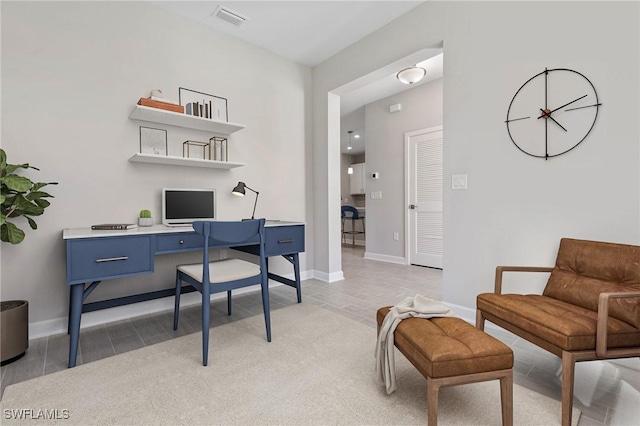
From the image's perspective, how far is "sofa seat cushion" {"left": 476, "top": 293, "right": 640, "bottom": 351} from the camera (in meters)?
1.29

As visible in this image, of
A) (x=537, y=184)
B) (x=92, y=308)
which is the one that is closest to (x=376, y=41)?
(x=537, y=184)

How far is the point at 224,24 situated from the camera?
3.02m

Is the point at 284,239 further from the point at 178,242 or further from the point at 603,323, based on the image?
the point at 603,323

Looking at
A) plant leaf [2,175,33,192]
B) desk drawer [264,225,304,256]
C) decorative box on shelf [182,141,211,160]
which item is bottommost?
desk drawer [264,225,304,256]

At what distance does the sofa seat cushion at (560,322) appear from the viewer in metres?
1.29

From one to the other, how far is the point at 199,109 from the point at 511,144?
8.53 ft

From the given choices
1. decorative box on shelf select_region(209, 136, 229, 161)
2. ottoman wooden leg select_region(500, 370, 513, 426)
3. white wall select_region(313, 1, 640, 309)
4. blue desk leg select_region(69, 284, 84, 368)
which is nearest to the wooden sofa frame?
ottoman wooden leg select_region(500, 370, 513, 426)

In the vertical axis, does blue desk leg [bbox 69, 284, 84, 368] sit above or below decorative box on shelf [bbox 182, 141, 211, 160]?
below

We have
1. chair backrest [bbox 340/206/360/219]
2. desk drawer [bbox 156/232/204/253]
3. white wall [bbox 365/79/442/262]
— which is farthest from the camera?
chair backrest [bbox 340/206/360/219]

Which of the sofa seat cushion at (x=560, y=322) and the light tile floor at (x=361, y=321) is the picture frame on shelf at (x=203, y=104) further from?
the sofa seat cushion at (x=560, y=322)

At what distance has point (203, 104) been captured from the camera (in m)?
2.83

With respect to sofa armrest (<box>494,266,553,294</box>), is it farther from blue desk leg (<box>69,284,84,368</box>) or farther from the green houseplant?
the green houseplant

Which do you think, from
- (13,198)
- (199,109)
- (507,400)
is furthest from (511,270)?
(13,198)

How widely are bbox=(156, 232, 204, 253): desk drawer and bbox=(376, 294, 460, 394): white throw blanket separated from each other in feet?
4.96
